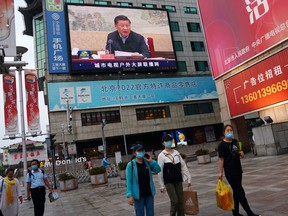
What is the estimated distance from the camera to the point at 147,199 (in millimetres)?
4914

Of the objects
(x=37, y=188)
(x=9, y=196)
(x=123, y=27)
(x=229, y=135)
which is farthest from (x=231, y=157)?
(x=123, y=27)

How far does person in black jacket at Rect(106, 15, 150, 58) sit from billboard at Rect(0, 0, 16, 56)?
34.0 meters

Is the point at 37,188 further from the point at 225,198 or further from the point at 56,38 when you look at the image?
the point at 56,38

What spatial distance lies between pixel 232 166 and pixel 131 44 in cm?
3965

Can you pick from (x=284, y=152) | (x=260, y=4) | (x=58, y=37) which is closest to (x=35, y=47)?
(x=58, y=37)

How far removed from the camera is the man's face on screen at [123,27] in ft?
143

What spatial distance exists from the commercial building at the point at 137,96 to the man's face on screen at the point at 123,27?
170 centimetres

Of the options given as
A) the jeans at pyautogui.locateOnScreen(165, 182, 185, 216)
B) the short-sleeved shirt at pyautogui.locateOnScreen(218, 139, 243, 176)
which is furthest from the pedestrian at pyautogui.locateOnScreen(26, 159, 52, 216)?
the short-sleeved shirt at pyautogui.locateOnScreen(218, 139, 243, 176)

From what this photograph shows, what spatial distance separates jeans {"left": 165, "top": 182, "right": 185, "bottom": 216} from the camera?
5.14 metres

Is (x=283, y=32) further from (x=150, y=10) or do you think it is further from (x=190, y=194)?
(x=150, y=10)

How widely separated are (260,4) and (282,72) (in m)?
5.02

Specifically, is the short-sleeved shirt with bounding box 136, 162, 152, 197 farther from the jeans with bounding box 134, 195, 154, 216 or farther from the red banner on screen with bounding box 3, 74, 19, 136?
the red banner on screen with bounding box 3, 74, 19, 136

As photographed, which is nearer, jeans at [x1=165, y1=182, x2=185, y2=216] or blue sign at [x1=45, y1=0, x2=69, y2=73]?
jeans at [x1=165, y1=182, x2=185, y2=216]

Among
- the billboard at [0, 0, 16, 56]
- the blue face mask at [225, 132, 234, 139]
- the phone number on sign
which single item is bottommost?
the blue face mask at [225, 132, 234, 139]
